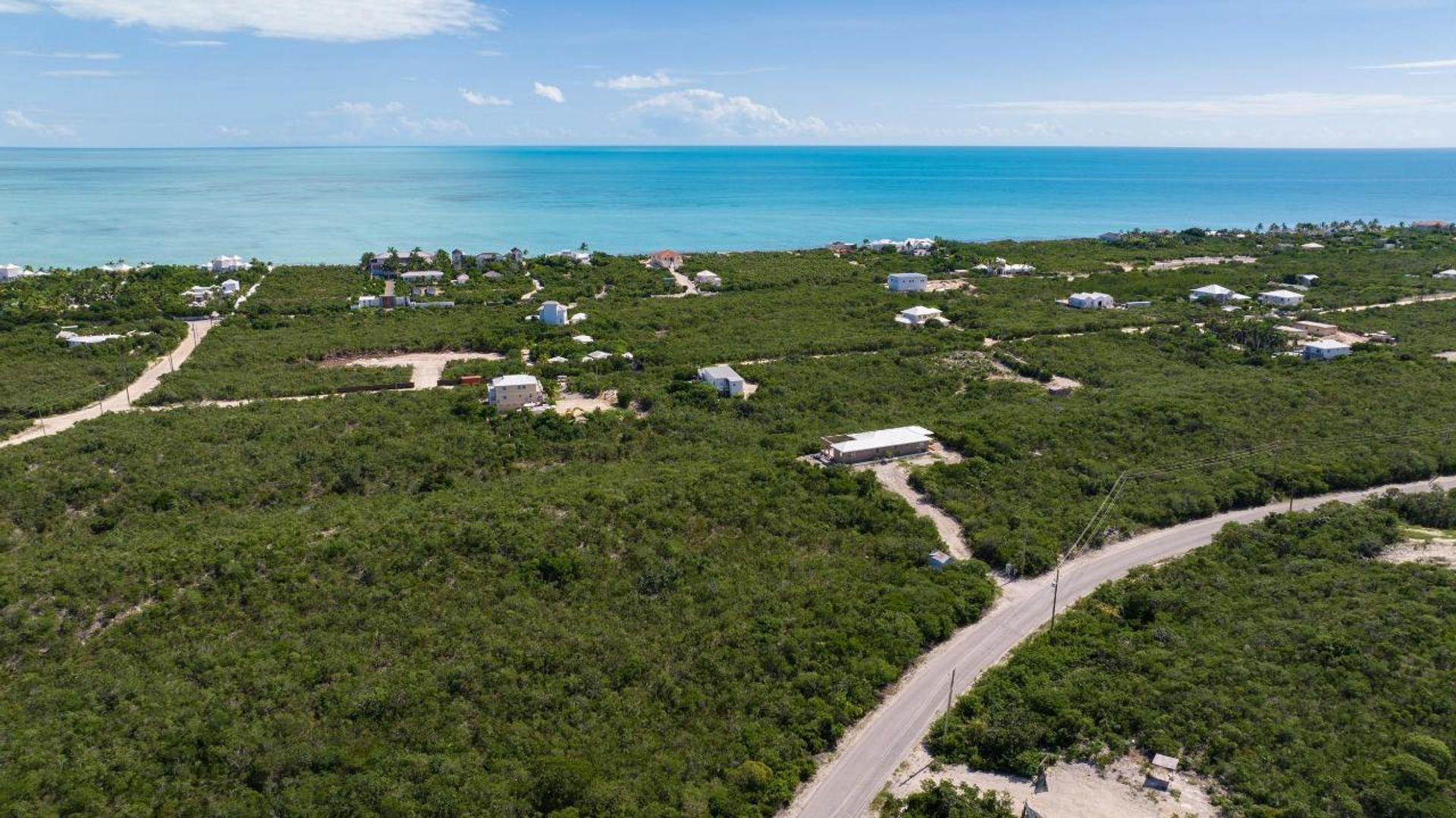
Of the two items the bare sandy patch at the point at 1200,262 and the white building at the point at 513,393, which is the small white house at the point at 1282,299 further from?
the white building at the point at 513,393

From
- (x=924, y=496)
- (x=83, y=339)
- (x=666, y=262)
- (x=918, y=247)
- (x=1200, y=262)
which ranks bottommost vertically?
(x=924, y=496)

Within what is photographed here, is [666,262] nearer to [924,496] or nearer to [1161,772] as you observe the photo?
[924,496]

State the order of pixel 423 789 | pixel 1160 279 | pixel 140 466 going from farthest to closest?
pixel 1160 279, pixel 140 466, pixel 423 789

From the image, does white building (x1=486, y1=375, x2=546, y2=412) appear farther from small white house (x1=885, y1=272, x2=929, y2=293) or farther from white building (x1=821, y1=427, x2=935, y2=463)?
small white house (x1=885, y1=272, x2=929, y2=293)

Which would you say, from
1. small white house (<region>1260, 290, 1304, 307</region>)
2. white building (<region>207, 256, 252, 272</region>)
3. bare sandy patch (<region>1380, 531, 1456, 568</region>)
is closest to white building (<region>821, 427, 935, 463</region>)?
bare sandy patch (<region>1380, 531, 1456, 568</region>)

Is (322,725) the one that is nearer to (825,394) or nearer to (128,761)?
(128,761)

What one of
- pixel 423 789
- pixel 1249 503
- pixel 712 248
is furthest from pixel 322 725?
pixel 712 248

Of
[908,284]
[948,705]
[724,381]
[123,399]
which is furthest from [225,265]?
[948,705]
